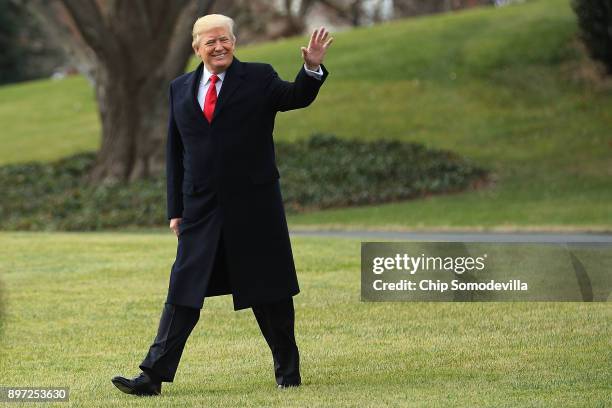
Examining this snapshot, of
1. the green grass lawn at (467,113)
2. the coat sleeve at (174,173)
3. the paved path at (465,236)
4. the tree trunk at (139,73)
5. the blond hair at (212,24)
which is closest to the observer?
the blond hair at (212,24)

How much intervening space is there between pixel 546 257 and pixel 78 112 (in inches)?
1113

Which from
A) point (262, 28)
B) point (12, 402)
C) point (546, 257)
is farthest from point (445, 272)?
point (262, 28)

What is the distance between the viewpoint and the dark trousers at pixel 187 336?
6.94m

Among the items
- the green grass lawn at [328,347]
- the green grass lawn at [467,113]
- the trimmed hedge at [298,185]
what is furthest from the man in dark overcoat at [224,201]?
the trimmed hedge at [298,185]

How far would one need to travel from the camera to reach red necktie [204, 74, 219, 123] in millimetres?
6984

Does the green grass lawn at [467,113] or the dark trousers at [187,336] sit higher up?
the dark trousers at [187,336]

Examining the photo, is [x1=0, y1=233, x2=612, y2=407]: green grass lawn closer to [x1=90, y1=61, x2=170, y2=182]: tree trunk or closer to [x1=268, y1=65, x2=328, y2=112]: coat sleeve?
[x1=268, y1=65, x2=328, y2=112]: coat sleeve

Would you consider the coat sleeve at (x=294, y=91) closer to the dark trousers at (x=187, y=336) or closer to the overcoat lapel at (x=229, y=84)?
the overcoat lapel at (x=229, y=84)

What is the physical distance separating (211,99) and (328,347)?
2381 mm

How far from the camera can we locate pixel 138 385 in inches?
273

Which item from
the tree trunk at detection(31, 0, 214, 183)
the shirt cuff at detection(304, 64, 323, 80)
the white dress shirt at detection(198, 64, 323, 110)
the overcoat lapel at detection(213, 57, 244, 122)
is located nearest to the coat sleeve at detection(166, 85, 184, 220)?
the white dress shirt at detection(198, 64, 323, 110)

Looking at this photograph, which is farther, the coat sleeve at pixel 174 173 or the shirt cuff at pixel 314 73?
the coat sleeve at pixel 174 173

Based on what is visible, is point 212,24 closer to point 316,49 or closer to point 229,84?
point 229,84

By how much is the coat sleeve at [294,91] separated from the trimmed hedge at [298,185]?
49.0ft
